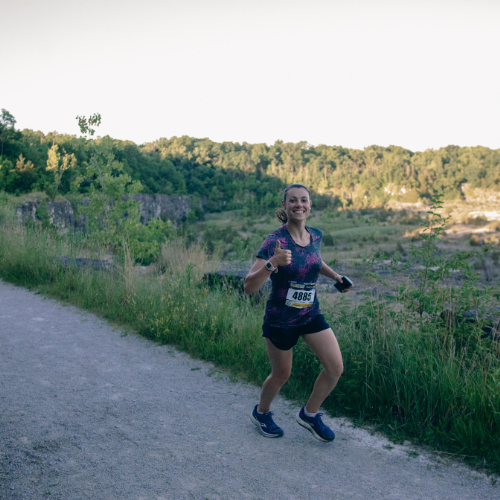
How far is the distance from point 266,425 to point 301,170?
9090 cm

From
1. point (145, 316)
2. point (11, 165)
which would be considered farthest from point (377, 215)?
point (145, 316)

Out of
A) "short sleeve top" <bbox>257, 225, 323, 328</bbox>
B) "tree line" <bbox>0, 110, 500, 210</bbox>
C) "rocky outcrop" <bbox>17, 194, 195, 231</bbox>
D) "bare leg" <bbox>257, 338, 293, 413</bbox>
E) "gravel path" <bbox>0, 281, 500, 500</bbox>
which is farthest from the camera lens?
"tree line" <bbox>0, 110, 500, 210</bbox>

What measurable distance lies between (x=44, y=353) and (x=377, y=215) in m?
55.1

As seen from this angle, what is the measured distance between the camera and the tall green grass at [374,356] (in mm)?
3324

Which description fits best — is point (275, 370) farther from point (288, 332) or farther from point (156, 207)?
point (156, 207)

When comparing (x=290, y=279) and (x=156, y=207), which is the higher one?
→ (x=290, y=279)

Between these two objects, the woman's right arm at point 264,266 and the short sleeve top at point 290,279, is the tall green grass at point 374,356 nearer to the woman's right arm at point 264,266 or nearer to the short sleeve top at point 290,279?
the short sleeve top at point 290,279

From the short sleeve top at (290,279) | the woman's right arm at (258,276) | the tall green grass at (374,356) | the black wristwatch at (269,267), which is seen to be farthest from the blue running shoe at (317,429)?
the black wristwatch at (269,267)

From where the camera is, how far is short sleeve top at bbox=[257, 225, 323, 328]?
295cm

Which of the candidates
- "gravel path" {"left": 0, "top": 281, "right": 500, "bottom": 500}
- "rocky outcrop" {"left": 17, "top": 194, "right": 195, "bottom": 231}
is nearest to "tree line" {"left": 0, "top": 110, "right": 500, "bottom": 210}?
"rocky outcrop" {"left": 17, "top": 194, "right": 195, "bottom": 231}

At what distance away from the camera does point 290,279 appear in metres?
2.97

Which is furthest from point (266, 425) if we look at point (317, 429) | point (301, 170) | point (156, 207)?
point (301, 170)

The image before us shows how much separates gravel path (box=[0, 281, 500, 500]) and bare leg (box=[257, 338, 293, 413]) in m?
0.32

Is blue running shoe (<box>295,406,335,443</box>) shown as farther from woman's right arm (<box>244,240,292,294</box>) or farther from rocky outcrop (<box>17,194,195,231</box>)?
rocky outcrop (<box>17,194,195,231</box>)
